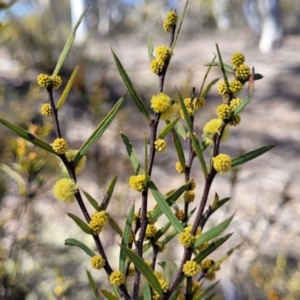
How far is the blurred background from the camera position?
47.6 inches

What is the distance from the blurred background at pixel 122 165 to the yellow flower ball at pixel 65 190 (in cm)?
15

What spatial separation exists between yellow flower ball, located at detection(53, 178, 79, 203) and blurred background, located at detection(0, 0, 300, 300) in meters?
0.15

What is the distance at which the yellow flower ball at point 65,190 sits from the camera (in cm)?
33

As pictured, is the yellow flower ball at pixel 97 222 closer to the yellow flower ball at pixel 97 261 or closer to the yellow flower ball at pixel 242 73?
the yellow flower ball at pixel 97 261

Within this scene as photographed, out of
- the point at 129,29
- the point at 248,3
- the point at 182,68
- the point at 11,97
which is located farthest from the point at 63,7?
the point at 11,97

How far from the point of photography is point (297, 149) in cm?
312

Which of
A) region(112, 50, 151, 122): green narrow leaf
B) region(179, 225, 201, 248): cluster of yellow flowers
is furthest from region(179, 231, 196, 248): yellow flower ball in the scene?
region(112, 50, 151, 122): green narrow leaf

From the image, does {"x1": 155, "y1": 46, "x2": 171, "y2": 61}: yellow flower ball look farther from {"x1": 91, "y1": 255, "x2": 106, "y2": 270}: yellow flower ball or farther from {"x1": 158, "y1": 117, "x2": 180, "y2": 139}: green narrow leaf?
{"x1": 91, "y1": 255, "x2": 106, "y2": 270}: yellow flower ball

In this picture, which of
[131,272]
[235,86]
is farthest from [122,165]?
[235,86]

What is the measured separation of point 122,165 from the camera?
212cm

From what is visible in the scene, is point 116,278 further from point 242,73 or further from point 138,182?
point 242,73

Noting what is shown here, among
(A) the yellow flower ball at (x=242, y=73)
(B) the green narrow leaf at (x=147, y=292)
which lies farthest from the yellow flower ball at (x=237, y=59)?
(B) the green narrow leaf at (x=147, y=292)

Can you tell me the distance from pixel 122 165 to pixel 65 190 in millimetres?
1796

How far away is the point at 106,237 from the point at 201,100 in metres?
1.51
